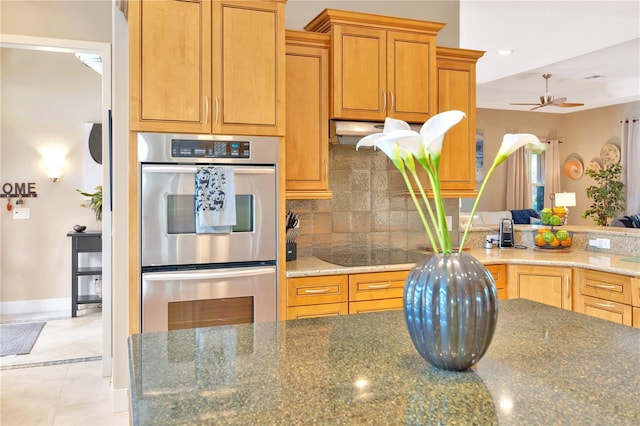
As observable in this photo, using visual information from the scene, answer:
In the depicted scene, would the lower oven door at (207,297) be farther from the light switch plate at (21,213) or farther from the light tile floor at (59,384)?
the light switch plate at (21,213)

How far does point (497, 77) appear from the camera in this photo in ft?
24.1

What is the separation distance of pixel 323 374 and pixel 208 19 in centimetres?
219

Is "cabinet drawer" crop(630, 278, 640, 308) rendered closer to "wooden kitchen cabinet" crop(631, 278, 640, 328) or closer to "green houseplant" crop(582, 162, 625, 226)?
"wooden kitchen cabinet" crop(631, 278, 640, 328)

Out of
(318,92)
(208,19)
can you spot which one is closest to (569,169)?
(318,92)

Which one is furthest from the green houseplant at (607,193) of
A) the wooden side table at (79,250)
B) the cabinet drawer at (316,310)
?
the wooden side table at (79,250)

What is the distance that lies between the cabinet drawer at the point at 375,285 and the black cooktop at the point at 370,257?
0.09m

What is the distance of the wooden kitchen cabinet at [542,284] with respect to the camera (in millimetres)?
3076

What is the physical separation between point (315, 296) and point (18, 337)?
9.99ft

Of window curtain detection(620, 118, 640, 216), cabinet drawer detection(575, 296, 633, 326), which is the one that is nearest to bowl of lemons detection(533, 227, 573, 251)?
cabinet drawer detection(575, 296, 633, 326)

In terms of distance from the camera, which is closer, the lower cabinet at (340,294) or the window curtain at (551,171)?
the lower cabinet at (340,294)

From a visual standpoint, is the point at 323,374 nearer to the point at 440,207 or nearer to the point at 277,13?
the point at 440,207

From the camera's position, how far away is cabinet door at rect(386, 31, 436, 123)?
3232mm

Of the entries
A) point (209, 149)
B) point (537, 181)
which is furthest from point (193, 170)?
point (537, 181)

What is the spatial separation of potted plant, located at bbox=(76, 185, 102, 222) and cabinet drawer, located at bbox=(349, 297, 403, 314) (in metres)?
3.36
